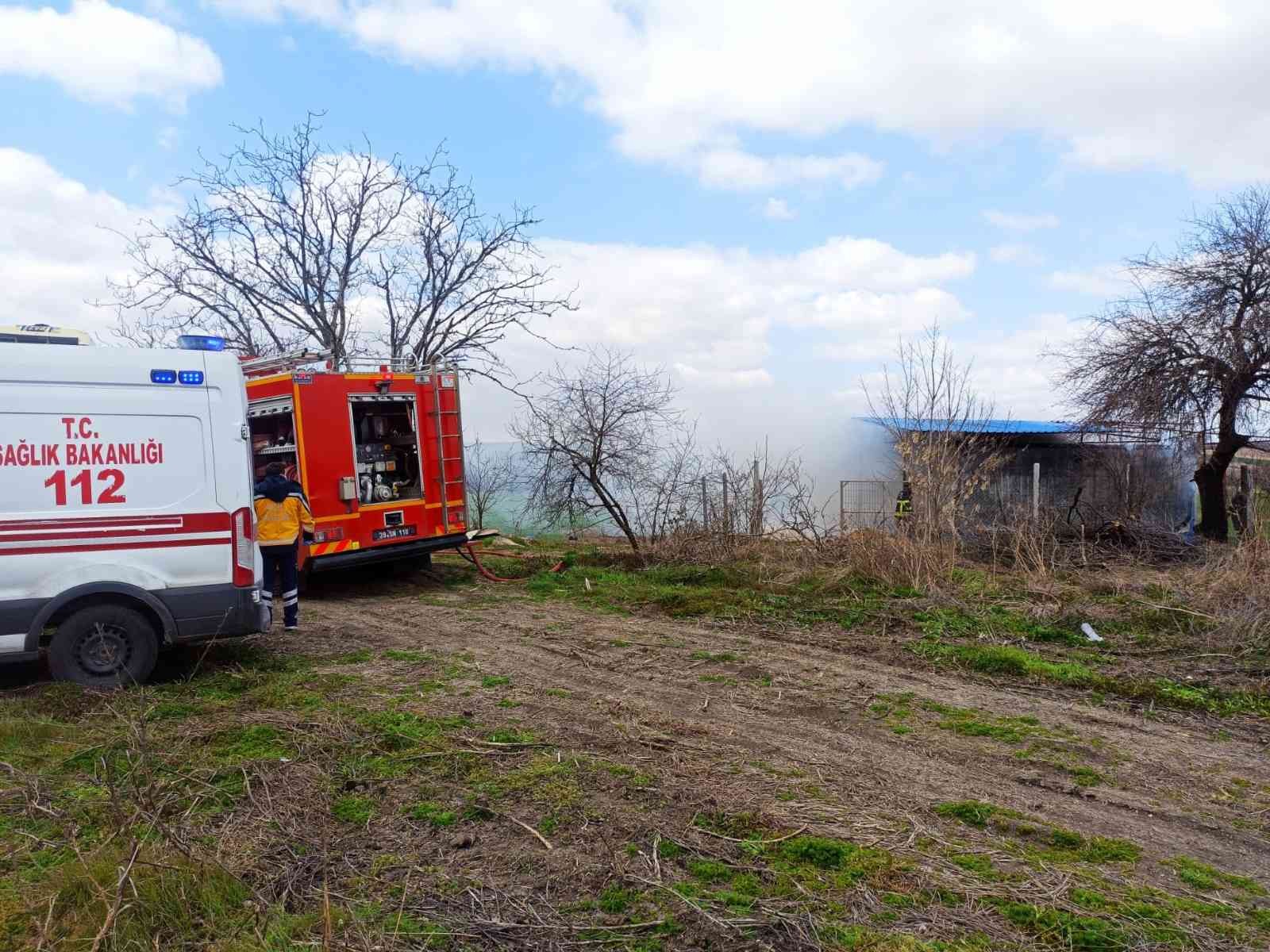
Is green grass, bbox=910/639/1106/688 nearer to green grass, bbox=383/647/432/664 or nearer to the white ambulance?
green grass, bbox=383/647/432/664

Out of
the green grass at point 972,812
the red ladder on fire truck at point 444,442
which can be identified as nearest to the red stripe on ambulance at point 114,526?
the red ladder on fire truck at point 444,442

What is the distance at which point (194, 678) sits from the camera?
285 inches

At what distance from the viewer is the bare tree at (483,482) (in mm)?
18484

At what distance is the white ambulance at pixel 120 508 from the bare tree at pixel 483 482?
10.7 meters

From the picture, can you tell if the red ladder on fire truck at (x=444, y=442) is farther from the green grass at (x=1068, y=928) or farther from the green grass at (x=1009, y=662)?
the green grass at (x=1068, y=928)

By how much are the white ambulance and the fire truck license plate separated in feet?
13.3

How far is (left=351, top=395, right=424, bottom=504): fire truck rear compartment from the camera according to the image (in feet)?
37.8

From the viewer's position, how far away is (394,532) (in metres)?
11.6

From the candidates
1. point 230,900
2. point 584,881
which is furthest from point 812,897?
point 230,900

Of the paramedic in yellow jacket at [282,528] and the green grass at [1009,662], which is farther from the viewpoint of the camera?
the paramedic in yellow jacket at [282,528]

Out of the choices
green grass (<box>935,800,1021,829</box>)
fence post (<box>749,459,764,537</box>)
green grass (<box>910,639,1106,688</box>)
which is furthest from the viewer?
fence post (<box>749,459,764,537</box>)

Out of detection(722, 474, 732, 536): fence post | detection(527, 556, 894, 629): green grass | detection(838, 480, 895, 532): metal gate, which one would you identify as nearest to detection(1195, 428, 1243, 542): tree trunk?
detection(838, 480, 895, 532): metal gate

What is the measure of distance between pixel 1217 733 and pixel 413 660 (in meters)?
6.16

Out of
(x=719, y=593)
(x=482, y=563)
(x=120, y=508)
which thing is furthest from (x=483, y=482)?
(x=120, y=508)
